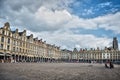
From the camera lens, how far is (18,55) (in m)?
55.1

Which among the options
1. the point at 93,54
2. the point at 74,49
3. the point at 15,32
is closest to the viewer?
the point at 15,32

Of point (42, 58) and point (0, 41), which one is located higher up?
point (0, 41)

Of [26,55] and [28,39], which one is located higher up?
[28,39]

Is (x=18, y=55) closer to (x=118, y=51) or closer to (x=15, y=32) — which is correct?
(x=15, y=32)

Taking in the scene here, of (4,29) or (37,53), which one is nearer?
(4,29)

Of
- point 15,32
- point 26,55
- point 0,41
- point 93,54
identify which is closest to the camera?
point 0,41

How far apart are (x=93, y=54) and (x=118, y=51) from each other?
651 inches

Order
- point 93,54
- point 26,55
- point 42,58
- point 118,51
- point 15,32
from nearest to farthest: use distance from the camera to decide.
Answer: point 15,32 → point 26,55 → point 42,58 → point 118,51 → point 93,54

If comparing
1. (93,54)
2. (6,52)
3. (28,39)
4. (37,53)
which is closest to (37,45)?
(37,53)

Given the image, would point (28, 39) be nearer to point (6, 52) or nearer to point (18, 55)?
point (18, 55)

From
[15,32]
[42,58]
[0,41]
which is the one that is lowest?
[42,58]

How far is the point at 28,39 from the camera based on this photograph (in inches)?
2495

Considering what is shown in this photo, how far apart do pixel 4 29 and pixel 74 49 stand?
82.4 metres

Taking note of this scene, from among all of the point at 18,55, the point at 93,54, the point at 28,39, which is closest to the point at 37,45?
the point at 28,39
